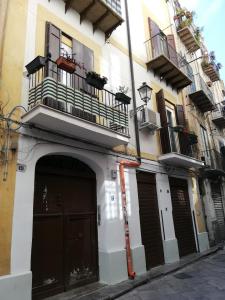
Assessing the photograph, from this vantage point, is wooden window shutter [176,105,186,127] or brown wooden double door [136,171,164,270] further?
wooden window shutter [176,105,186,127]

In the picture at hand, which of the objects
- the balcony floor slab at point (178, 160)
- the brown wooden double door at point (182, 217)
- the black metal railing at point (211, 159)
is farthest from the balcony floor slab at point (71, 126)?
the black metal railing at point (211, 159)

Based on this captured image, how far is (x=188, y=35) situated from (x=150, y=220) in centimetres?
1251

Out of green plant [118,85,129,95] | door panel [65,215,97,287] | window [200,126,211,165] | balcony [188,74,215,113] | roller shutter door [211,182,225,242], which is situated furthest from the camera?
balcony [188,74,215,113]

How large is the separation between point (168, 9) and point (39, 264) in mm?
15306

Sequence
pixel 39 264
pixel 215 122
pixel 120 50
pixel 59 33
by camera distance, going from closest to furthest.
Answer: pixel 39 264 < pixel 59 33 < pixel 120 50 < pixel 215 122

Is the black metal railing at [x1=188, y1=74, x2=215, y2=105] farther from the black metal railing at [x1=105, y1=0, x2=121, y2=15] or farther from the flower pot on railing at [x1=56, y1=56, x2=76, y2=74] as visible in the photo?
the flower pot on railing at [x1=56, y1=56, x2=76, y2=74]

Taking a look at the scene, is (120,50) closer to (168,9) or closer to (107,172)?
(107,172)

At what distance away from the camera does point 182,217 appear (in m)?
11.3

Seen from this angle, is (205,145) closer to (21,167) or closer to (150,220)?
(150,220)

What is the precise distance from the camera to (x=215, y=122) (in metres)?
19.4

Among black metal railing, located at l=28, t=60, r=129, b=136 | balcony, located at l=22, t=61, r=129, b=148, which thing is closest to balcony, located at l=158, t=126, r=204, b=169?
black metal railing, located at l=28, t=60, r=129, b=136

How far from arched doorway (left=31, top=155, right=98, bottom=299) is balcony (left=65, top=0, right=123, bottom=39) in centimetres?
494

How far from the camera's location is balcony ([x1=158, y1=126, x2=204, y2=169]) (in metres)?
10.4

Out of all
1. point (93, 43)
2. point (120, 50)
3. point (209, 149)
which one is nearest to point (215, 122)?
point (209, 149)
